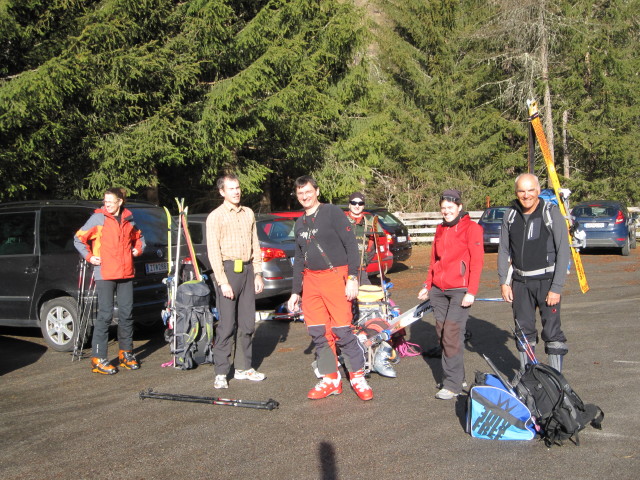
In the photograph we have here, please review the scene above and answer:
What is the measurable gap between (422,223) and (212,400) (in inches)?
821

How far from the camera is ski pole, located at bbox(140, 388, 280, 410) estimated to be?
18.8ft

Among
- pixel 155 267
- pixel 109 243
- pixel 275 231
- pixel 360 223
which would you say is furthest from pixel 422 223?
pixel 109 243

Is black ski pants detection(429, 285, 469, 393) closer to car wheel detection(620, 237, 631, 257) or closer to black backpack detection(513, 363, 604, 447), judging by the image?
black backpack detection(513, 363, 604, 447)

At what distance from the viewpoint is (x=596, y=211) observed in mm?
20547

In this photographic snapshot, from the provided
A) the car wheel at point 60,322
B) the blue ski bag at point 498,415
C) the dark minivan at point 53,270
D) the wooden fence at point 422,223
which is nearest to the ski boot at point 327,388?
the blue ski bag at point 498,415

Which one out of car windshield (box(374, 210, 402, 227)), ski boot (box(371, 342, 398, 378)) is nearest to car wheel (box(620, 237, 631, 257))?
car windshield (box(374, 210, 402, 227))

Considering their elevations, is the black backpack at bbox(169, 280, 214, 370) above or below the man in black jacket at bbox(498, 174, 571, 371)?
below

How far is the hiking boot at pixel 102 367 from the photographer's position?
7211mm

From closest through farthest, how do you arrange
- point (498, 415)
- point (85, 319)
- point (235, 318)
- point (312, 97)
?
point (498, 415) < point (235, 318) < point (85, 319) < point (312, 97)

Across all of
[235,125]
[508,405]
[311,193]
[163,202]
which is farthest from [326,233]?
[163,202]

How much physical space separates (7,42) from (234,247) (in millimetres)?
9518

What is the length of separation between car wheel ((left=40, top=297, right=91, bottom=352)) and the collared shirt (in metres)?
2.78

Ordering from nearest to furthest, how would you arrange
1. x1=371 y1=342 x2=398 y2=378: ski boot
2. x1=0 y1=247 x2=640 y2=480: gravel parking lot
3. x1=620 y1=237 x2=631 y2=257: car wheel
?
1. x1=0 y1=247 x2=640 y2=480: gravel parking lot
2. x1=371 y1=342 x2=398 y2=378: ski boot
3. x1=620 y1=237 x2=631 y2=257: car wheel

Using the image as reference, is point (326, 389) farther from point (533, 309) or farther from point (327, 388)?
point (533, 309)
